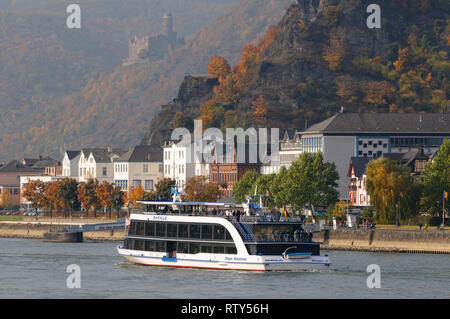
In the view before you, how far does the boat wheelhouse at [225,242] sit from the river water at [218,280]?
107 cm

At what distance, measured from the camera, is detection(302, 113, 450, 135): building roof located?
639ft

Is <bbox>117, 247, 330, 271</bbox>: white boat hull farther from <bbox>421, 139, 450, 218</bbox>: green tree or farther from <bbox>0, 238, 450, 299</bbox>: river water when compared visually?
<bbox>421, 139, 450, 218</bbox>: green tree

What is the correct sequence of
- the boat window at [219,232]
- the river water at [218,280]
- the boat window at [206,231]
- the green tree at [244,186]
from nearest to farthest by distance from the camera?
the river water at [218,280] → the boat window at [219,232] → the boat window at [206,231] → the green tree at [244,186]

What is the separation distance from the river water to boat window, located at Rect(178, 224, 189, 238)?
10.2ft

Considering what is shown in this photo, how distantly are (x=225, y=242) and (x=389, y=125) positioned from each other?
343ft

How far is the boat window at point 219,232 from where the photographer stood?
9688 cm

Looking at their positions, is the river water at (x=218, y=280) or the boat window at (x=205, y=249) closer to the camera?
the river water at (x=218, y=280)

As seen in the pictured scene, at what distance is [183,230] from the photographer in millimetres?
99625

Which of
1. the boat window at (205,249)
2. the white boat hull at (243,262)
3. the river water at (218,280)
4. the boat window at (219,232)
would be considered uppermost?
the boat window at (219,232)

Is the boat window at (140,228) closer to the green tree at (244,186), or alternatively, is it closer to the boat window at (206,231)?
the boat window at (206,231)

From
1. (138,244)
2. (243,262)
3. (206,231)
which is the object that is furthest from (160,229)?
(243,262)
